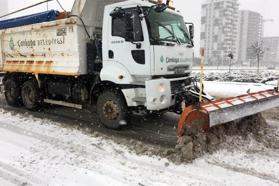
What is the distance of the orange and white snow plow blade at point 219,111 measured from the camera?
19.0 feet

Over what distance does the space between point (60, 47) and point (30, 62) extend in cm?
171

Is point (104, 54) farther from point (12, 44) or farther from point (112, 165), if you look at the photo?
point (12, 44)

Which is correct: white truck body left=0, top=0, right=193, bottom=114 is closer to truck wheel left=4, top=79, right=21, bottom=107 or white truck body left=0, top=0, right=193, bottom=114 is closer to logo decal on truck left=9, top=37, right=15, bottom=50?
logo decal on truck left=9, top=37, right=15, bottom=50

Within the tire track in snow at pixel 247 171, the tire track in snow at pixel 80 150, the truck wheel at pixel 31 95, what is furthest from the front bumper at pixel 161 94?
the truck wheel at pixel 31 95

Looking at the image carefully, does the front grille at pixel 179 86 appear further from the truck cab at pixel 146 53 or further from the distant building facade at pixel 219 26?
the distant building facade at pixel 219 26

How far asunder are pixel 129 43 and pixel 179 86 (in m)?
1.55

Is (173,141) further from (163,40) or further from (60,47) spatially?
(60,47)

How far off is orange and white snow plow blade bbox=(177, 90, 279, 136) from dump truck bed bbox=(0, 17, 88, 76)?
3.57 meters

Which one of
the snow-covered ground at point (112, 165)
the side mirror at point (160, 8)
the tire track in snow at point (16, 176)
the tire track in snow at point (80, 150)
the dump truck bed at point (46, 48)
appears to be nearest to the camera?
the tire track in snow at point (16, 176)

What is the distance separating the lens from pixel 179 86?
7.82m

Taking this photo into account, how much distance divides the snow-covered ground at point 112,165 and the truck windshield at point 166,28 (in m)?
2.40

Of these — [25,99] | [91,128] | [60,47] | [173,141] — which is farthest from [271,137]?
[25,99]

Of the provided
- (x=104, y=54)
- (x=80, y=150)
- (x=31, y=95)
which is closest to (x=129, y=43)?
(x=104, y=54)

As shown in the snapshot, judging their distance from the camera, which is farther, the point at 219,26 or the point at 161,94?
the point at 219,26
